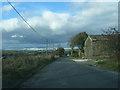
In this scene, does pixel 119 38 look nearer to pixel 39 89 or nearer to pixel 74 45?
pixel 39 89

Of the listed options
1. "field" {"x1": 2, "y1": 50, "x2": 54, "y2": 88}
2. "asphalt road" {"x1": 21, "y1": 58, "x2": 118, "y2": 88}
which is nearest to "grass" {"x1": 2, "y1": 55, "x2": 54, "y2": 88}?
"field" {"x1": 2, "y1": 50, "x2": 54, "y2": 88}

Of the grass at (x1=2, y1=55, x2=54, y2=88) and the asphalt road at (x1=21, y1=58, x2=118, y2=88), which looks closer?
the asphalt road at (x1=21, y1=58, x2=118, y2=88)

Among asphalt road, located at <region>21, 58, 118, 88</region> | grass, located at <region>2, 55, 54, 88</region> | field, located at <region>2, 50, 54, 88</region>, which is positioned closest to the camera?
asphalt road, located at <region>21, 58, 118, 88</region>

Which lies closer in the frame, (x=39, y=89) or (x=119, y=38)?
(x=39, y=89)

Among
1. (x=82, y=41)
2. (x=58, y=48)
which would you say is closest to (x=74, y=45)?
(x=82, y=41)

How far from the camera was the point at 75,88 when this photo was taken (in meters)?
10.4

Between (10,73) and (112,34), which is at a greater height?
(112,34)

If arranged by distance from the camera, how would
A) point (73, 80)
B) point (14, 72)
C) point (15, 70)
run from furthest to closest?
point (15, 70), point (14, 72), point (73, 80)

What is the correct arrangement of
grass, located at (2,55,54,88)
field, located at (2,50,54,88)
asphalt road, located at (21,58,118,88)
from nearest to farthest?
1. asphalt road, located at (21,58,118,88)
2. grass, located at (2,55,54,88)
3. field, located at (2,50,54,88)

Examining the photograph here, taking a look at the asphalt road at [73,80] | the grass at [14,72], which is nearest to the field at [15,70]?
the grass at [14,72]

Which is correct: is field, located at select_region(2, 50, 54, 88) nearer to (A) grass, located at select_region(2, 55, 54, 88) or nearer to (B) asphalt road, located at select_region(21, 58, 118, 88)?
(A) grass, located at select_region(2, 55, 54, 88)

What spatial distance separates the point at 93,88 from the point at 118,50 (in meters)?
15.7

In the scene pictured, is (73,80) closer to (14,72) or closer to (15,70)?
(14,72)

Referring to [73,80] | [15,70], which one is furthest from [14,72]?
[73,80]
